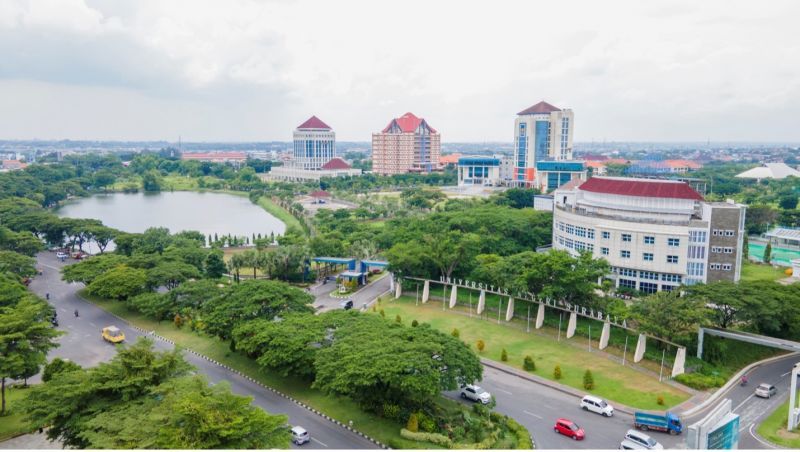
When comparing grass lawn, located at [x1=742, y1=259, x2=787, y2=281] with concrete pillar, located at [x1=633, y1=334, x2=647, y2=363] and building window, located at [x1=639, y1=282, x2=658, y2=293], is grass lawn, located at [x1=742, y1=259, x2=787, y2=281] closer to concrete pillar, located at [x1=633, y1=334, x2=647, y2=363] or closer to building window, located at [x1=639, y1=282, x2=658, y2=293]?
building window, located at [x1=639, y1=282, x2=658, y2=293]

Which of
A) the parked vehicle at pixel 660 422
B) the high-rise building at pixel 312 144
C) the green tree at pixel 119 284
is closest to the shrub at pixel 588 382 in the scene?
the parked vehicle at pixel 660 422

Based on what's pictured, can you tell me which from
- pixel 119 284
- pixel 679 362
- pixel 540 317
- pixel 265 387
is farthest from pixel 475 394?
pixel 119 284

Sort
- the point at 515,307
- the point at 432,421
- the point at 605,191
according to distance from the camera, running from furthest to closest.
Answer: the point at 605,191 < the point at 515,307 < the point at 432,421

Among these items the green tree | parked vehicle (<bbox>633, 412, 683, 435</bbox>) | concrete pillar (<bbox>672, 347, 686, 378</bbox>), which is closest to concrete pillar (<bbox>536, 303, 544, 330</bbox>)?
concrete pillar (<bbox>672, 347, 686, 378</bbox>)

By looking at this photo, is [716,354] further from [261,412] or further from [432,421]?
[261,412]

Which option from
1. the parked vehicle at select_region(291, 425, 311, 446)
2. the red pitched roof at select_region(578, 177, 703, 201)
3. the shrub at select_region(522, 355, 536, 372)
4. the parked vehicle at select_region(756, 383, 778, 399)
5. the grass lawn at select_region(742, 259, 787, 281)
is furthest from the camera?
the grass lawn at select_region(742, 259, 787, 281)

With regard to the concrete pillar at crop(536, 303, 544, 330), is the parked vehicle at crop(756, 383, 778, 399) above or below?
below

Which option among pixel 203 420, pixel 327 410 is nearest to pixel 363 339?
pixel 327 410
